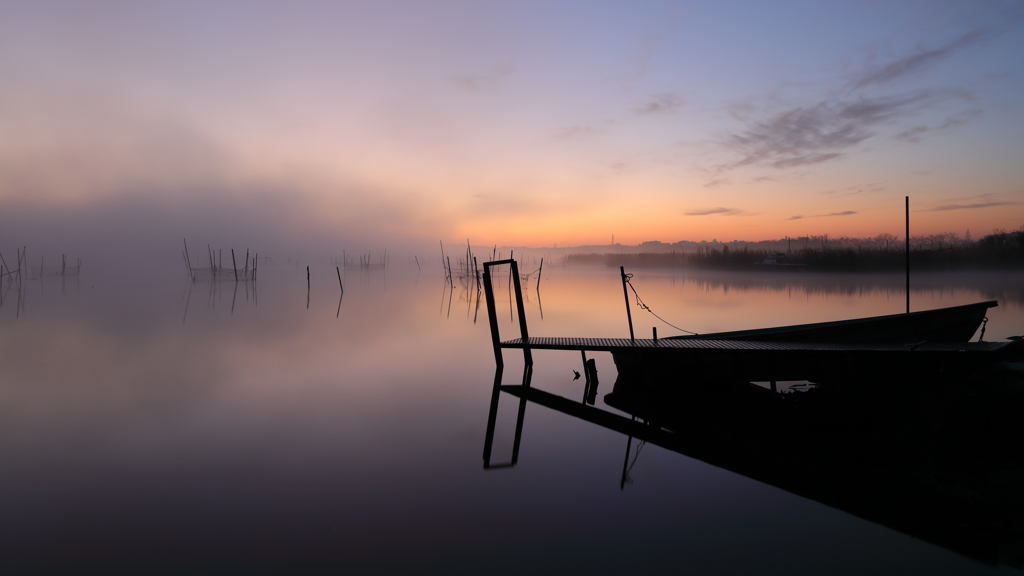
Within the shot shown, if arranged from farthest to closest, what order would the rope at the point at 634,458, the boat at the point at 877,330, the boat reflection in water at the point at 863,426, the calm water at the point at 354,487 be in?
the boat at the point at 877,330, the rope at the point at 634,458, the boat reflection in water at the point at 863,426, the calm water at the point at 354,487

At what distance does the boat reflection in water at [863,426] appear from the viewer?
4.25 metres

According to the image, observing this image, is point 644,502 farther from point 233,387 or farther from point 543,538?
point 233,387

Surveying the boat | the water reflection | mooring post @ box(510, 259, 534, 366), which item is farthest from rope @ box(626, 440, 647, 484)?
mooring post @ box(510, 259, 534, 366)

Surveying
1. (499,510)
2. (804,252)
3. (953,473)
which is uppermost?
(804,252)

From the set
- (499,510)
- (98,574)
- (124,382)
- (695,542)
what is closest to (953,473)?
(695,542)

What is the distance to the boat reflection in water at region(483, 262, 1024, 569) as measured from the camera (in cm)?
425

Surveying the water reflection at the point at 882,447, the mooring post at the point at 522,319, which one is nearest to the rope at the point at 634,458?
the water reflection at the point at 882,447

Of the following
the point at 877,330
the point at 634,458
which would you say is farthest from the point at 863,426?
the point at 634,458

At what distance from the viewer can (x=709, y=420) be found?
7.19m

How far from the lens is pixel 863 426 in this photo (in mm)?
6305

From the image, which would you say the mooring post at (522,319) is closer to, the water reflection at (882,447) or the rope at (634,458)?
the water reflection at (882,447)

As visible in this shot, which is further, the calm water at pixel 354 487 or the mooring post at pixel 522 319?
the mooring post at pixel 522 319

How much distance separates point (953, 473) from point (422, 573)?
5.12 m

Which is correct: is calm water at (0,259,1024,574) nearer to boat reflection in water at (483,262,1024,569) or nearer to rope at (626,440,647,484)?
rope at (626,440,647,484)
